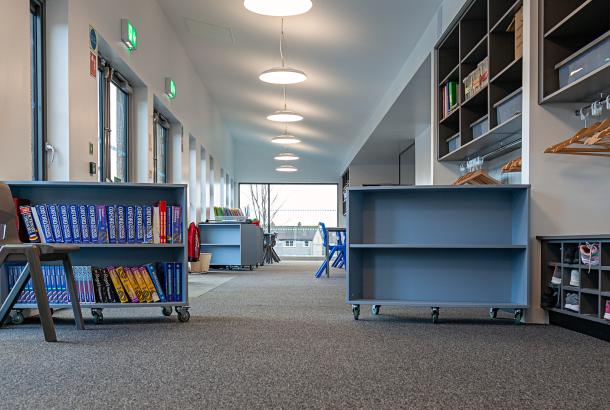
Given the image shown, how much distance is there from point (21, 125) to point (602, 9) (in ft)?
11.9

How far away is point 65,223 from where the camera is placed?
393cm

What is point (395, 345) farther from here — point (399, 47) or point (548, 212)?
point (399, 47)

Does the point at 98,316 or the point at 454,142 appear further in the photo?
the point at 454,142

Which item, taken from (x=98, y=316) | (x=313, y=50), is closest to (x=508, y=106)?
(x=98, y=316)

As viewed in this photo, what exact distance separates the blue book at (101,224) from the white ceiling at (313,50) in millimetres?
3872

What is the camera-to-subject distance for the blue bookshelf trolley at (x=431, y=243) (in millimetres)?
4211

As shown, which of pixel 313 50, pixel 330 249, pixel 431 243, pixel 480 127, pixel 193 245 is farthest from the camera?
pixel 330 249

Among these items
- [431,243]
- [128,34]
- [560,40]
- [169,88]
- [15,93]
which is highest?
[128,34]

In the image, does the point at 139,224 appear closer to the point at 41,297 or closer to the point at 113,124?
the point at 41,297

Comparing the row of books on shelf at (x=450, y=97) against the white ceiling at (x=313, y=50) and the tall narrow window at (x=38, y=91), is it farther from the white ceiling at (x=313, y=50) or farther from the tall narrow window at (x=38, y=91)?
the tall narrow window at (x=38, y=91)

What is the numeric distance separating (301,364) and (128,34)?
4589mm

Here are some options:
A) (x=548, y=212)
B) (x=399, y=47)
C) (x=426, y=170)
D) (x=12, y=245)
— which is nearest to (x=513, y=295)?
(x=548, y=212)

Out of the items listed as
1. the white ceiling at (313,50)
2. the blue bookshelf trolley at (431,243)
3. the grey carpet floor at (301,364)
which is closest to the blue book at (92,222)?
the grey carpet floor at (301,364)

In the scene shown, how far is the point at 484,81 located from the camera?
17.5 ft
